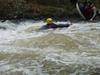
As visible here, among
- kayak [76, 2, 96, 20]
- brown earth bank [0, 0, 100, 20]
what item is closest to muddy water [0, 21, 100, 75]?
kayak [76, 2, 96, 20]

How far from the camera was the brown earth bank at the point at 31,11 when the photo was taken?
16.1 metres

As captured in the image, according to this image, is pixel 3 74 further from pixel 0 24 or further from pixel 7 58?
pixel 0 24

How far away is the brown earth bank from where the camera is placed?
1608 centimetres

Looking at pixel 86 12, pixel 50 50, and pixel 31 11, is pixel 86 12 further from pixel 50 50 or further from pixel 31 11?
pixel 50 50

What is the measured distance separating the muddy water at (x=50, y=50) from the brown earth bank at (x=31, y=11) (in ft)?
5.05

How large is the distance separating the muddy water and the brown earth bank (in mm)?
1540

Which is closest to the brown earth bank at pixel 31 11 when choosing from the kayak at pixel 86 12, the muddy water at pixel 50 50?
the kayak at pixel 86 12

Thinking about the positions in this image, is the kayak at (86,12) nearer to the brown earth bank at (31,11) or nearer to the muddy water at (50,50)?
the brown earth bank at (31,11)

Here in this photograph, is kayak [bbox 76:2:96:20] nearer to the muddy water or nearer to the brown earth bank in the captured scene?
the brown earth bank

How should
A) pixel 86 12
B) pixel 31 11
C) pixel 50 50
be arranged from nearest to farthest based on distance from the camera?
1. pixel 50 50
2. pixel 86 12
3. pixel 31 11

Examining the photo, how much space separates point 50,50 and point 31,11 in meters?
6.38

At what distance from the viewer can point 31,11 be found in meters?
16.3

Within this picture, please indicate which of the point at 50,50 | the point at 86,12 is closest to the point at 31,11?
the point at 86,12

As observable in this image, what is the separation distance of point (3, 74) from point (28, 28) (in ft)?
20.9
